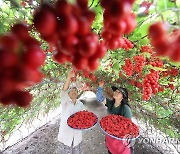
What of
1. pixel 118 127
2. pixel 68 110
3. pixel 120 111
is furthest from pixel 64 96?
pixel 118 127

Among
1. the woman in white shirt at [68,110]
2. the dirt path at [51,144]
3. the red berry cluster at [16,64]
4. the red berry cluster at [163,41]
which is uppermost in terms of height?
the red berry cluster at [163,41]

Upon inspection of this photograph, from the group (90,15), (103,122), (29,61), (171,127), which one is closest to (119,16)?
(90,15)

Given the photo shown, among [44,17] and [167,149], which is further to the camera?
[167,149]

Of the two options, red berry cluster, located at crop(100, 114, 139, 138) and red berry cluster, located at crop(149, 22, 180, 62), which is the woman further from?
red berry cluster, located at crop(149, 22, 180, 62)

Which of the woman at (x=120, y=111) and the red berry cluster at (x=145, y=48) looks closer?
the red berry cluster at (x=145, y=48)

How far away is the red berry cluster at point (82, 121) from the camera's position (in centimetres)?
255

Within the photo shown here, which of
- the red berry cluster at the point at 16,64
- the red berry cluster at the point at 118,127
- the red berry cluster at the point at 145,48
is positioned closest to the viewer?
the red berry cluster at the point at 16,64

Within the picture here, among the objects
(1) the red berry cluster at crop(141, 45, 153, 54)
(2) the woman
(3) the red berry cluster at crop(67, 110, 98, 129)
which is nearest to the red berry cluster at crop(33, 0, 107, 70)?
(1) the red berry cluster at crop(141, 45, 153, 54)

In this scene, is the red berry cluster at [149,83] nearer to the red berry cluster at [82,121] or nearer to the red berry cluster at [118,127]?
the red berry cluster at [118,127]

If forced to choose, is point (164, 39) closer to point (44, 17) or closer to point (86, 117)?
point (44, 17)

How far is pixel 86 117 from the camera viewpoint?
272 centimetres

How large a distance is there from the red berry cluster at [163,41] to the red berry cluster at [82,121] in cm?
220

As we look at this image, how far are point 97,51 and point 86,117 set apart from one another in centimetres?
241

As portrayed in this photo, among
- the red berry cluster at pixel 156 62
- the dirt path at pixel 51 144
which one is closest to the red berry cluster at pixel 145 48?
the red berry cluster at pixel 156 62
